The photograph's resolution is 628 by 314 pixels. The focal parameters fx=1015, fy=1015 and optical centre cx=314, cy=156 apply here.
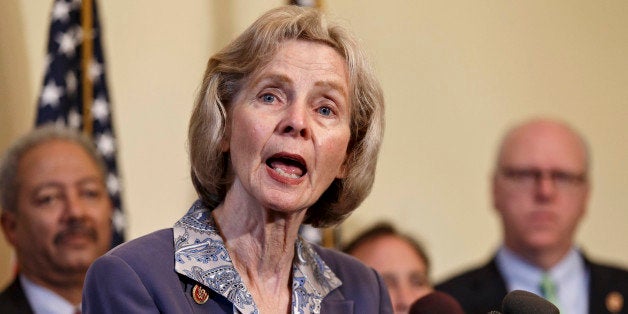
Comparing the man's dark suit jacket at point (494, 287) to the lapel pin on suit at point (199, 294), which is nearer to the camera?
the lapel pin on suit at point (199, 294)

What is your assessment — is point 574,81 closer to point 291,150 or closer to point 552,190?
point 552,190

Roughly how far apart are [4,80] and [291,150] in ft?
8.56

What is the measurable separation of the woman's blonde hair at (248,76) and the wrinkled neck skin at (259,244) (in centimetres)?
10

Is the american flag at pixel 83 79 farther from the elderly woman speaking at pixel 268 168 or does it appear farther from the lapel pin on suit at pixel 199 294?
the lapel pin on suit at pixel 199 294

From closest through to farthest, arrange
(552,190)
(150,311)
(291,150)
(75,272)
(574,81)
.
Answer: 1. (150,311)
2. (291,150)
3. (75,272)
4. (552,190)
5. (574,81)

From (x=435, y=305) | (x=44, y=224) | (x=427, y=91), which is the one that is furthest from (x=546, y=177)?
(x=435, y=305)

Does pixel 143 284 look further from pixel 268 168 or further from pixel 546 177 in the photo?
pixel 546 177

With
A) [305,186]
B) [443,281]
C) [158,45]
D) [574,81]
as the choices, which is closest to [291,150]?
[305,186]

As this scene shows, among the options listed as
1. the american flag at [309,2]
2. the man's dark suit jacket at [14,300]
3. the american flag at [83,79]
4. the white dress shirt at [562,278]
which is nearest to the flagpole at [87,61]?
the american flag at [83,79]

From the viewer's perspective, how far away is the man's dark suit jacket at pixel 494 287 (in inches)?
203

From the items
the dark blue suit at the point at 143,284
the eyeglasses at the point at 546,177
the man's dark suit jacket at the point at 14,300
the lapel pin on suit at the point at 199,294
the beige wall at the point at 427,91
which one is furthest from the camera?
the eyeglasses at the point at 546,177

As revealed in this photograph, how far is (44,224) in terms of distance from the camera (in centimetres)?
420

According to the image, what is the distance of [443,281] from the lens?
5500 mm

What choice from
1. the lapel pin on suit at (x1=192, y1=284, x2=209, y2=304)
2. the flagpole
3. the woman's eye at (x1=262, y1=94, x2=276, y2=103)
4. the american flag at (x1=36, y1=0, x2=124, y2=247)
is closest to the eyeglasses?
the american flag at (x1=36, y1=0, x2=124, y2=247)
